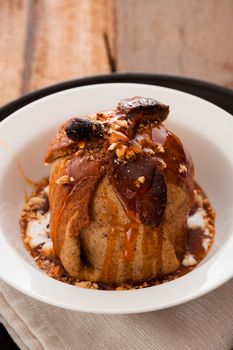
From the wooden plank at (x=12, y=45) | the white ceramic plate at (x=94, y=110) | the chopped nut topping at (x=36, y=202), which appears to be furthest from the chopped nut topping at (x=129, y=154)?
the wooden plank at (x=12, y=45)

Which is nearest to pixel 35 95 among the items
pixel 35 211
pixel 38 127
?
pixel 38 127

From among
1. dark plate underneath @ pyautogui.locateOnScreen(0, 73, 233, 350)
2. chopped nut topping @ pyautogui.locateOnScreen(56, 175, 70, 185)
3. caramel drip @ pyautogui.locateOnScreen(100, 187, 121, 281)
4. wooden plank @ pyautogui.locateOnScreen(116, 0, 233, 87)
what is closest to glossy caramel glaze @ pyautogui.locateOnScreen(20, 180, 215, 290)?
Answer: caramel drip @ pyautogui.locateOnScreen(100, 187, 121, 281)

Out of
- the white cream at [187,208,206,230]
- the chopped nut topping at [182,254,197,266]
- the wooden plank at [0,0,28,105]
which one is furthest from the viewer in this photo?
the wooden plank at [0,0,28,105]

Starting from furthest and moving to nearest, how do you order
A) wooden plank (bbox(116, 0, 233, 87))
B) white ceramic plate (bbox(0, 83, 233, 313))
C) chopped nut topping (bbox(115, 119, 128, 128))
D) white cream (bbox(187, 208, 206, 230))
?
wooden plank (bbox(116, 0, 233, 87)) → white cream (bbox(187, 208, 206, 230)) → chopped nut topping (bbox(115, 119, 128, 128)) → white ceramic plate (bbox(0, 83, 233, 313))

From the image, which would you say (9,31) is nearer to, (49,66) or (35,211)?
(49,66)

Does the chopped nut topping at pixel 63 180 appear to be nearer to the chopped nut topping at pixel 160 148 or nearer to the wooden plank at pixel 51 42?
the chopped nut topping at pixel 160 148

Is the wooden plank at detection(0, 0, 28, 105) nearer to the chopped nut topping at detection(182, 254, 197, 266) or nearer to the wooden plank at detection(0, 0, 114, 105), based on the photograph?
the wooden plank at detection(0, 0, 114, 105)

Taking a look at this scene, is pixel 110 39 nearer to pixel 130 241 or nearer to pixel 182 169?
pixel 182 169
